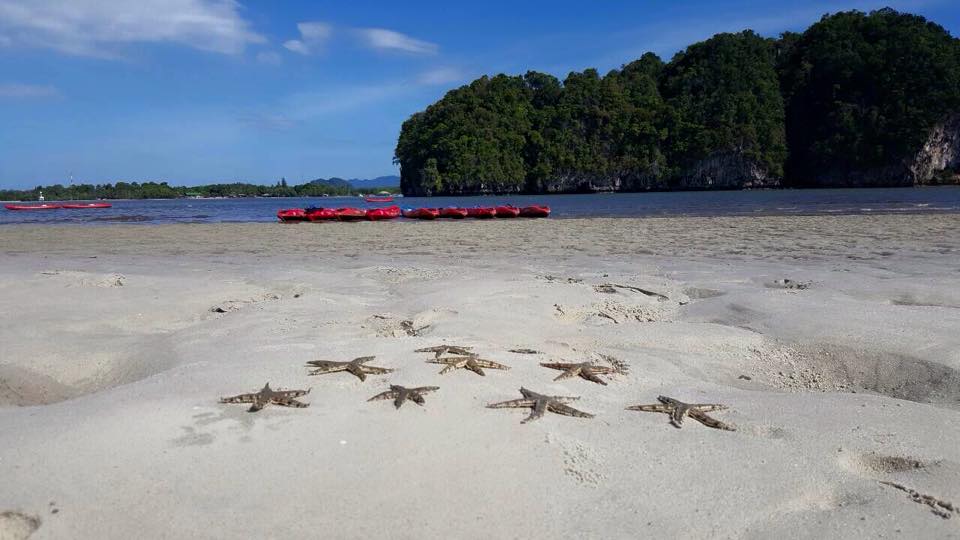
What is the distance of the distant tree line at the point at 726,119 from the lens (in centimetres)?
9975

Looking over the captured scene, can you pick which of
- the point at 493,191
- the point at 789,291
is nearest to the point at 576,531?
the point at 789,291

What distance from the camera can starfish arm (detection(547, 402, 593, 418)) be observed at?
412cm

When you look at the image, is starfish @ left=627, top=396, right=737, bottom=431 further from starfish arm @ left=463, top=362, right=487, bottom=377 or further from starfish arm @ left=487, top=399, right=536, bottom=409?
starfish arm @ left=463, top=362, right=487, bottom=377

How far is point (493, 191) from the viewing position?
117 metres

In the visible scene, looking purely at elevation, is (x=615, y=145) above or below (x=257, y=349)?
above

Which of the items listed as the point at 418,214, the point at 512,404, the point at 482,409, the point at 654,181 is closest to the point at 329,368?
the point at 482,409

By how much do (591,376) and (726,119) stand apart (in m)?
116

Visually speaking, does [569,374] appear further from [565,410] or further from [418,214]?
[418,214]

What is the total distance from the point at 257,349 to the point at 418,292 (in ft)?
10.8

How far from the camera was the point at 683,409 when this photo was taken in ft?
13.8

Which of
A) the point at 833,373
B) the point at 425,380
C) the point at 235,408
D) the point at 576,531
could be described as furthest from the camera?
the point at 833,373

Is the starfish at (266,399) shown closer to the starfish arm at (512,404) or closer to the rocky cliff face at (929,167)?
the starfish arm at (512,404)

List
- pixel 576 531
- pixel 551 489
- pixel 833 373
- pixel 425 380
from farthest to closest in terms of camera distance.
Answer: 1. pixel 833 373
2. pixel 425 380
3. pixel 551 489
4. pixel 576 531

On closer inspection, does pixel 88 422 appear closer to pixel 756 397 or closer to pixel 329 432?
pixel 329 432
